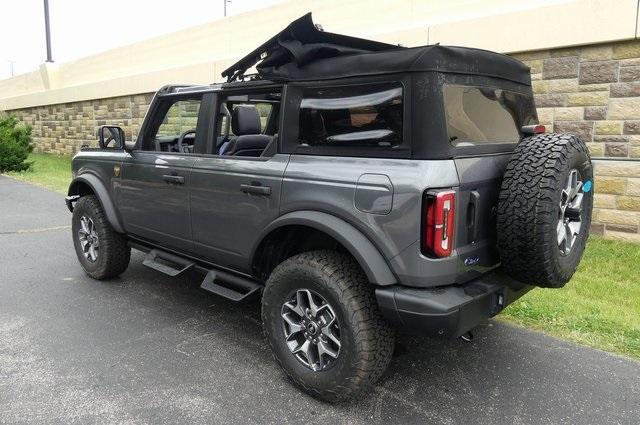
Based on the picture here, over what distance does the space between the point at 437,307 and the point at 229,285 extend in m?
1.84

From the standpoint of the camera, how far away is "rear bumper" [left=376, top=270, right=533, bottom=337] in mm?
2547

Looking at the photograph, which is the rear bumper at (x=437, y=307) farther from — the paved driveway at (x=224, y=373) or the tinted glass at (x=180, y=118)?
the tinted glass at (x=180, y=118)

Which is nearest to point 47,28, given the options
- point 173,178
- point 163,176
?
point 163,176

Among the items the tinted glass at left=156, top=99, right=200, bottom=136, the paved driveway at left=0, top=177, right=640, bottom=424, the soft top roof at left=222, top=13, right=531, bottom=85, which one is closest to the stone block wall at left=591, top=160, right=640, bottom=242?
the paved driveway at left=0, top=177, right=640, bottom=424

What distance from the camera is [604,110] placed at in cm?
586

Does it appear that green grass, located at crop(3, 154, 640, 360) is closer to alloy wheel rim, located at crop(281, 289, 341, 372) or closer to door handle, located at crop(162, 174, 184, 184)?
alloy wheel rim, located at crop(281, 289, 341, 372)

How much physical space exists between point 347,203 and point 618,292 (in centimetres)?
314

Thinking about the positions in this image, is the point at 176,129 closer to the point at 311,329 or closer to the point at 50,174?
the point at 311,329

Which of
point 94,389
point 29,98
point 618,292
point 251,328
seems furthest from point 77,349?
point 29,98

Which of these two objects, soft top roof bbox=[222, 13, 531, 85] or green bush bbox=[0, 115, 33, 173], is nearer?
soft top roof bbox=[222, 13, 531, 85]

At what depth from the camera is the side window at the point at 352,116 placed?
2764mm

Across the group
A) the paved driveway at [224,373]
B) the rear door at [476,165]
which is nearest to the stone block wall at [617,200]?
the paved driveway at [224,373]

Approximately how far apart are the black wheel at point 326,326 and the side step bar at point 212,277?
427mm

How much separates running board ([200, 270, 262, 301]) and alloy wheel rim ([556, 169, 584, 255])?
75.3 inches
